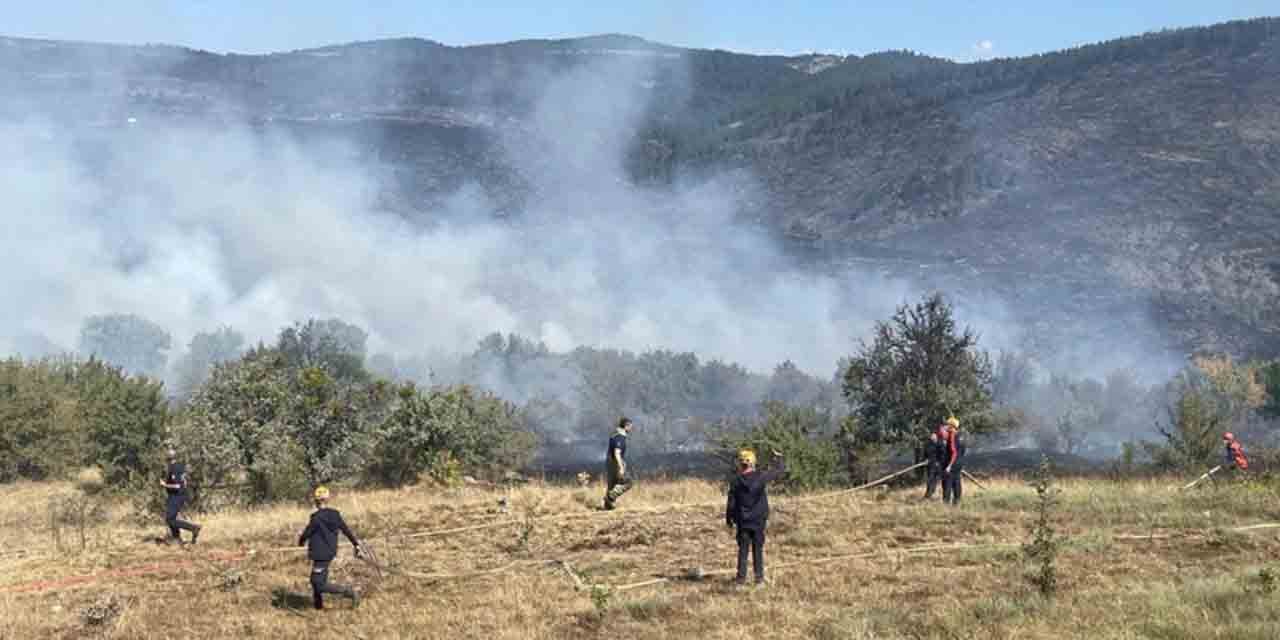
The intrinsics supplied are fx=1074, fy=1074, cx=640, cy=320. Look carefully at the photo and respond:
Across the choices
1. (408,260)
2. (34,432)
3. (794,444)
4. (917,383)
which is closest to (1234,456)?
(917,383)

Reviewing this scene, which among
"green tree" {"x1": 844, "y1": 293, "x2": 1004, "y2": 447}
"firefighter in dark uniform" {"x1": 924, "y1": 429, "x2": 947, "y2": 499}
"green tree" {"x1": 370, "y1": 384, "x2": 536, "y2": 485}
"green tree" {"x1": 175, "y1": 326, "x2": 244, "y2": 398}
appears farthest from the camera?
"green tree" {"x1": 175, "y1": 326, "x2": 244, "y2": 398}

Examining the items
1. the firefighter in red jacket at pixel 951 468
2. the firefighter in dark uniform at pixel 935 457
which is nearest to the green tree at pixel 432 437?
the firefighter in dark uniform at pixel 935 457

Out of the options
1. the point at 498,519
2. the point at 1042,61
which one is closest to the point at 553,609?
the point at 498,519

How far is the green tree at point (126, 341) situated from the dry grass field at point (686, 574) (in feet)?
328

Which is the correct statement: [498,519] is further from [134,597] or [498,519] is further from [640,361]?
[640,361]

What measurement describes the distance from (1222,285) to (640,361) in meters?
62.5

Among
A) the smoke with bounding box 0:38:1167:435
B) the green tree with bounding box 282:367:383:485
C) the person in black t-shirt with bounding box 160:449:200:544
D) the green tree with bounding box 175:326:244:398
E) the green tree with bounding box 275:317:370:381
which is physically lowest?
the person in black t-shirt with bounding box 160:449:200:544

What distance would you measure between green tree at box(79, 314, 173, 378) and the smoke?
15.0ft

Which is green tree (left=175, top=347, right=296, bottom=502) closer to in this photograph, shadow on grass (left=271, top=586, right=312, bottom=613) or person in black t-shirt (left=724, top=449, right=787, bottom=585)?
shadow on grass (left=271, top=586, right=312, bottom=613)

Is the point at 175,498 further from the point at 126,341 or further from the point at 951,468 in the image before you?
the point at 126,341

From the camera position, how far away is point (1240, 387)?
6538 cm

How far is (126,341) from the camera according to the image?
373ft

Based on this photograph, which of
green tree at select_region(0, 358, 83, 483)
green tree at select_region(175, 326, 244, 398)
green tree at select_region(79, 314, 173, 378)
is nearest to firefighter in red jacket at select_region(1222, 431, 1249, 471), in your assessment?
green tree at select_region(0, 358, 83, 483)

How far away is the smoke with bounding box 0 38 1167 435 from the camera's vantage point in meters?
121
